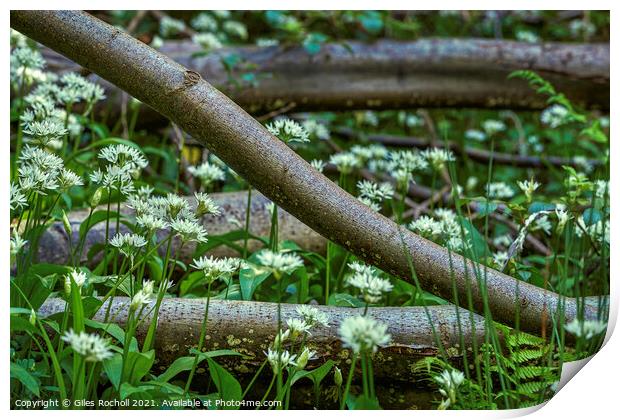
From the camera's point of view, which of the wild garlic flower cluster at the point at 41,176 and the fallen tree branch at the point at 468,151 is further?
the fallen tree branch at the point at 468,151

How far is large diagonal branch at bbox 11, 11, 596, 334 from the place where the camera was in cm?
92

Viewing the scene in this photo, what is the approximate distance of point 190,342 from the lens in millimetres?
1004

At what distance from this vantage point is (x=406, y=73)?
202 cm

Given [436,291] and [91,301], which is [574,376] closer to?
[436,291]

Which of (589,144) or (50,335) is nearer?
(50,335)

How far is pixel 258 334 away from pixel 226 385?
0.33 ft

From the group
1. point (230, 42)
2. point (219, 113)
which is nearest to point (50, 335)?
point (219, 113)

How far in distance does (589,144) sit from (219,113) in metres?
1.74

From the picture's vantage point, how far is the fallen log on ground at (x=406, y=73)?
1.97 m

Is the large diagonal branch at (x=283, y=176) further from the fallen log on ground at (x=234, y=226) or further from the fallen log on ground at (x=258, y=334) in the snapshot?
the fallen log on ground at (x=234, y=226)

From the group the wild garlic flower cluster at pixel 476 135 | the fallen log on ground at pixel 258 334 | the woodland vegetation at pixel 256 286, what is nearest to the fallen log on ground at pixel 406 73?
the wild garlic flower cluster at pixel 476 135

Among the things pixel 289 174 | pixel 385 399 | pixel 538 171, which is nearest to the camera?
pixel 289 174

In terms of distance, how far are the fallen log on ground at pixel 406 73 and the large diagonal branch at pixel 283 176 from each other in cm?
98

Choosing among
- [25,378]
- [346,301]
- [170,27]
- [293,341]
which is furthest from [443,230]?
[170,27]
